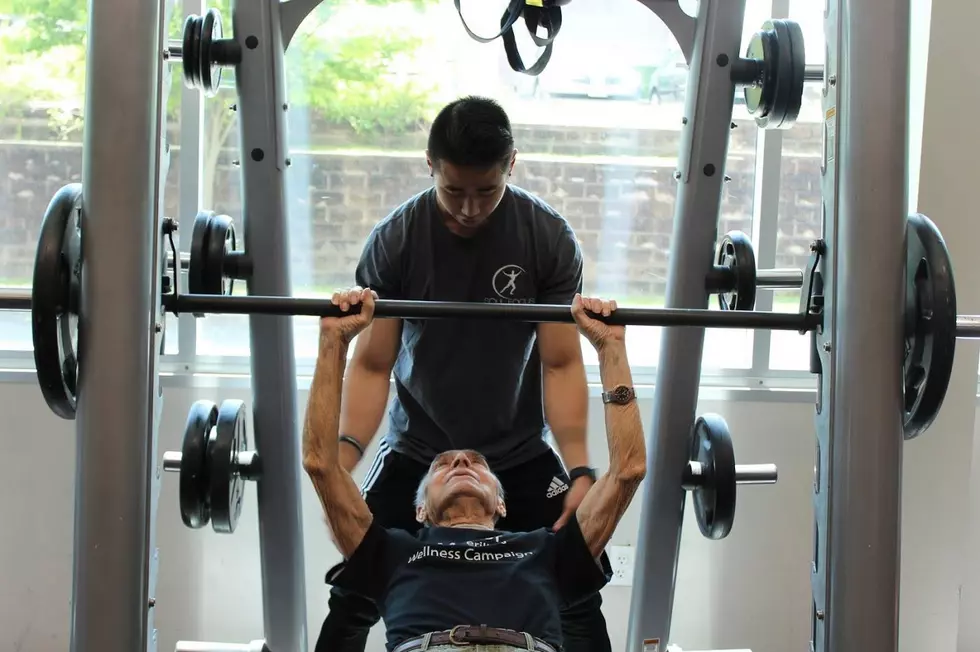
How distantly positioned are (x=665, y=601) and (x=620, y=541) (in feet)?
Result: 2.63

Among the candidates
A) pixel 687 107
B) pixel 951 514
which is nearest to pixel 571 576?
pixel 687 107

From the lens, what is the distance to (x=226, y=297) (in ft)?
5.40

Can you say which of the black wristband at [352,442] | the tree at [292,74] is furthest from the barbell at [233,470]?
the tree at [292,74]

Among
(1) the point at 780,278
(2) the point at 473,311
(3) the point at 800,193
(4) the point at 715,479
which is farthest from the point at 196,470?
(3) the point at 800,193

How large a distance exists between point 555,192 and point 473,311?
1525mm

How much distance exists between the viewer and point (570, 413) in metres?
2.08

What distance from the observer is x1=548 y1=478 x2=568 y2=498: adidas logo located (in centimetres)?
210

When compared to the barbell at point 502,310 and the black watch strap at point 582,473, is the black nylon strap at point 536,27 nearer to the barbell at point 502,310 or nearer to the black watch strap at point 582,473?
the barbell at point 502,310

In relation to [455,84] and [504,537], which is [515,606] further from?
[455,84]

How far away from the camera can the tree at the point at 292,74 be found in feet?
9.54

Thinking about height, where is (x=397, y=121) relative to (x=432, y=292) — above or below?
above

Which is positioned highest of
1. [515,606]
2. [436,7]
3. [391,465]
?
[436,7]

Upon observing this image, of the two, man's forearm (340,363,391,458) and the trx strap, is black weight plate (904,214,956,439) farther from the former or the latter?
man's forearm (340,363,391,458)

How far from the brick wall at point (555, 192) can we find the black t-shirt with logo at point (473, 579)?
1426 mm
